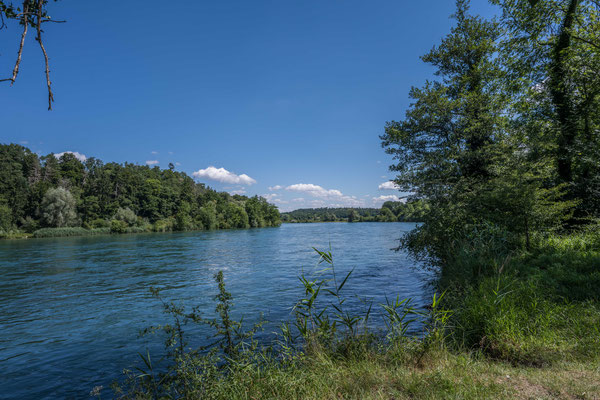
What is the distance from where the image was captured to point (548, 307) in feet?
18.7

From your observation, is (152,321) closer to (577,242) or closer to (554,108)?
(577,242)

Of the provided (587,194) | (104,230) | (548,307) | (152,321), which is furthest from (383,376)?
(104,230)

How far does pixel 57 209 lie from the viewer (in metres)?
67.6

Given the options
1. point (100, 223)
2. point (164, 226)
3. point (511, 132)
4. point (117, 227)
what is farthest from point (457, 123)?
point (100, 223)

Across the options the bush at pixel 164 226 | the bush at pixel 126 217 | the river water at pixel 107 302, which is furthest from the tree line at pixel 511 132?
the bush at pixel 126 217

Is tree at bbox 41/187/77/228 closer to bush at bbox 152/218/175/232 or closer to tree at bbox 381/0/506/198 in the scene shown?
bush at bbox 152/218/175/232

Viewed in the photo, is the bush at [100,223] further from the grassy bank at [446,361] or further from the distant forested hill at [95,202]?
the grassy bank at [446,361]

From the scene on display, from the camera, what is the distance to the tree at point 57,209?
220 feet

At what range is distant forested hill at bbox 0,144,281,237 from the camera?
2729 inches

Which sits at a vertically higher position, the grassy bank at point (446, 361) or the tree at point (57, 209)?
the tree at point (57, 209)

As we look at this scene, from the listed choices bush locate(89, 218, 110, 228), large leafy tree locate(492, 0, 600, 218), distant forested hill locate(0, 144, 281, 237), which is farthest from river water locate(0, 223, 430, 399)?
bush locate(89, 218, 110, 228)

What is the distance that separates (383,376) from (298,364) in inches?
60.2

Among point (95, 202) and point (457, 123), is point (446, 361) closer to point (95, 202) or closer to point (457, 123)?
point (457, 123)

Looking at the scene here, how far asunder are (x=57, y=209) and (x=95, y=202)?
17190 mm
